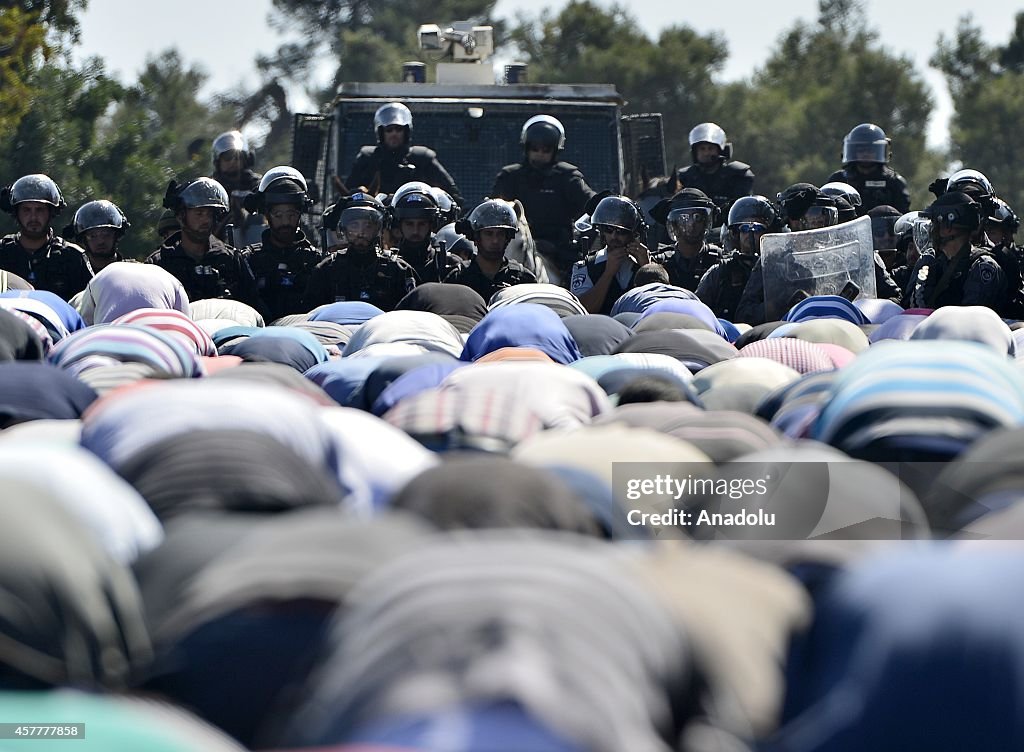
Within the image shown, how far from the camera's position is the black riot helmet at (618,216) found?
432 inches

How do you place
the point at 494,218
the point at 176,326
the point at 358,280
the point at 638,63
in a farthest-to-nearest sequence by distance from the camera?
the point at 638,63 < the point at 494,218 < the point at 358,280 < the point at 176,326

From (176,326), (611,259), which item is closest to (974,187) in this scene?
(611,259)

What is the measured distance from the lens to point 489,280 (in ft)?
35.3

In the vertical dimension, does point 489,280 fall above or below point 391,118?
below

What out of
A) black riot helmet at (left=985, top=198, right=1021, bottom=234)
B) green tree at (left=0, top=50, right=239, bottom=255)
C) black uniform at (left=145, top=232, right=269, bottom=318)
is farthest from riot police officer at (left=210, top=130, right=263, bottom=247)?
green tree at (left=0, top=50, right=239, bottom=255)

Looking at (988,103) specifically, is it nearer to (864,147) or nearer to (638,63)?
(638,63)

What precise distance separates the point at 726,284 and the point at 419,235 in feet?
6.35

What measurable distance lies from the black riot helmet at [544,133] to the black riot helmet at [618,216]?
134 centimetres

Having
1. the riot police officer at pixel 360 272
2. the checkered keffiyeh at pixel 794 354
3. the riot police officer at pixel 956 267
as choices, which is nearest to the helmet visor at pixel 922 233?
the riot police officer at pixel 956 267

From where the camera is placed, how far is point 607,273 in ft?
35.1

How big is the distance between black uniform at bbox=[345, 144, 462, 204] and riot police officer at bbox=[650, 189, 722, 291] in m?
1.82

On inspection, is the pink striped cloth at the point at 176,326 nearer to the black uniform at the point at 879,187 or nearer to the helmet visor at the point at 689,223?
the helmet visor at the point at 689,223

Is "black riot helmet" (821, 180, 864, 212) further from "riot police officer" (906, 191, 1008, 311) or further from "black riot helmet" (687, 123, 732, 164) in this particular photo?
"riot police officer" (906, 191, 1008, 311)

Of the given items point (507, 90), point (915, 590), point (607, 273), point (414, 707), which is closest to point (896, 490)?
point (915, 590)
